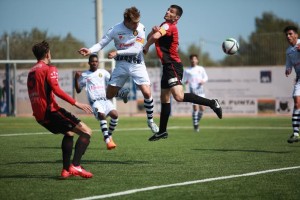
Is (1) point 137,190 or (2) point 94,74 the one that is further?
(2) point 94,74

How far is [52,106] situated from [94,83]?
6909 mm

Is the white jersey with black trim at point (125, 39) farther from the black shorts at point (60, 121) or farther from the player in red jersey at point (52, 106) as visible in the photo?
the black shorts at point (60, 121)

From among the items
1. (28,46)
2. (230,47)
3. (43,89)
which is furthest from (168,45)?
(28,46)

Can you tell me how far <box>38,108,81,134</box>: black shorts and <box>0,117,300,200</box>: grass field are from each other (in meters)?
0.77

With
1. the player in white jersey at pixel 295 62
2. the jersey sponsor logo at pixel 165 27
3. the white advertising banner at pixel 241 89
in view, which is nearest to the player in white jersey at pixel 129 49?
the jersey sponsor logo at pixel 165 27

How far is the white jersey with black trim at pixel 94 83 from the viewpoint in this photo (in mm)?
16391

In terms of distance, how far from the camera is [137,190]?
28.3 feet

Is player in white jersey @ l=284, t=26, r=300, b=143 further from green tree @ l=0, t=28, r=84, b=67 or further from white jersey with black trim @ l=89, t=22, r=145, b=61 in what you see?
green tree @ l=0, t=28, r=84, b=67

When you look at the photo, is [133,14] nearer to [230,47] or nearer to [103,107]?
[230,47]

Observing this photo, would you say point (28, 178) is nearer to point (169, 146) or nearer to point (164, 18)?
point (164, 18)

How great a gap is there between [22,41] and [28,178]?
31.2 metres

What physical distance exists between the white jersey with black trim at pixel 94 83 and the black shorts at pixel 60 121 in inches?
257

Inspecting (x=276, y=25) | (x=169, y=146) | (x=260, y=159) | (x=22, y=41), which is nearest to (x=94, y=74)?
(x=169, y=146)

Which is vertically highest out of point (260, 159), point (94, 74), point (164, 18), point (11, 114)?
point (164, 18)
